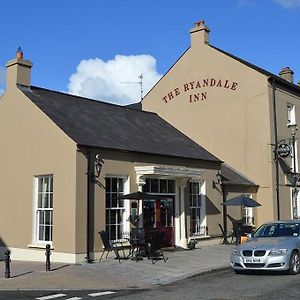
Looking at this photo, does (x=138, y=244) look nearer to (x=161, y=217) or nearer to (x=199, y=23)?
(x=161, y=217)

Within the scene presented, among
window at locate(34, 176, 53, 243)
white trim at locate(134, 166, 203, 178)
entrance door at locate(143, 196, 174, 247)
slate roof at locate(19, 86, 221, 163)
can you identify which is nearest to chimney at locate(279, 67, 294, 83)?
slate roof at locate(19, 86, 221, 163)

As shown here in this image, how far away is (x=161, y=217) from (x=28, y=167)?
516cm

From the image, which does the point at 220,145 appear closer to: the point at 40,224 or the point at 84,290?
the point at 40,224

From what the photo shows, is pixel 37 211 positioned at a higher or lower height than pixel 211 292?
higher

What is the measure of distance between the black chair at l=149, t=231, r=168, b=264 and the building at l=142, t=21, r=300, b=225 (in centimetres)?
771

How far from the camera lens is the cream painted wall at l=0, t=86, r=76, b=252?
619 inches

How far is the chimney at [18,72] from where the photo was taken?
18.3 metres

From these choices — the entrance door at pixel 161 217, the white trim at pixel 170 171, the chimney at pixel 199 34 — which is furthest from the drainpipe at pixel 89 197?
the chimney at pixel 199 34

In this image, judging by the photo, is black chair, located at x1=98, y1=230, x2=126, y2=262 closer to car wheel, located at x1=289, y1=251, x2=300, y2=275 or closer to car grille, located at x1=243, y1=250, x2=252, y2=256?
car grille, located at x1=243, y1=250, x2=252, y2=256

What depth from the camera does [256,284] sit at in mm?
11227

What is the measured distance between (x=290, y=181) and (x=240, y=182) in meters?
3.63

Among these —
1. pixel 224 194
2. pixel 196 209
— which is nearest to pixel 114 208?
pixel 196 209

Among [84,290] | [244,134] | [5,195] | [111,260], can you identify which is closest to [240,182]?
[244,134]

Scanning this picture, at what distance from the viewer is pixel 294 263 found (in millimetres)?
12641
